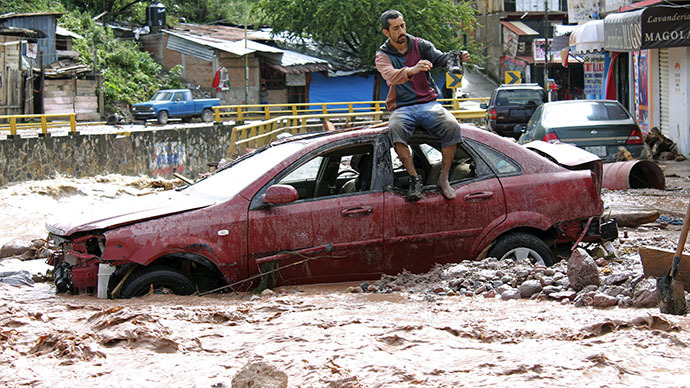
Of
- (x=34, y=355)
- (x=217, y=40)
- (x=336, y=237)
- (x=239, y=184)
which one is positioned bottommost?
(x=34, y=355)

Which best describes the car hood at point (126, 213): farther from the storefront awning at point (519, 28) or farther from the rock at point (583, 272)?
the storefront awning at point (519, 28)

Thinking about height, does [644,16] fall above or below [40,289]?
above

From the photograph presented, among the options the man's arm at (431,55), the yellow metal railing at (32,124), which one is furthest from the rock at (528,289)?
the yellow metal railing at (32,124)

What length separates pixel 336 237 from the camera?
21.0 feet

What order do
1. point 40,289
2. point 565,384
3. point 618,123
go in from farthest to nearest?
point 618,123 < point 40,289 < point 565,384

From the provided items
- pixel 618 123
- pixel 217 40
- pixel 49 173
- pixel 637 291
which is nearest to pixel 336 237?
pixel 637 291

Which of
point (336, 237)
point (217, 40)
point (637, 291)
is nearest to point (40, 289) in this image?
point (336, 237)

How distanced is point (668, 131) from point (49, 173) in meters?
15.5

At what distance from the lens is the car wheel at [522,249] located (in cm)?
666

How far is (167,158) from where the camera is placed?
22672 millimetres

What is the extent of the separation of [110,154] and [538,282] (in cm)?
1698

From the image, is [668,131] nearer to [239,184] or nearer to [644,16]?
[644,16]

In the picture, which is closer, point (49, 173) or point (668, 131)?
point (49, 173)

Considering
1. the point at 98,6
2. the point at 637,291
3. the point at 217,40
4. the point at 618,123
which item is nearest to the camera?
the point at 637,291
